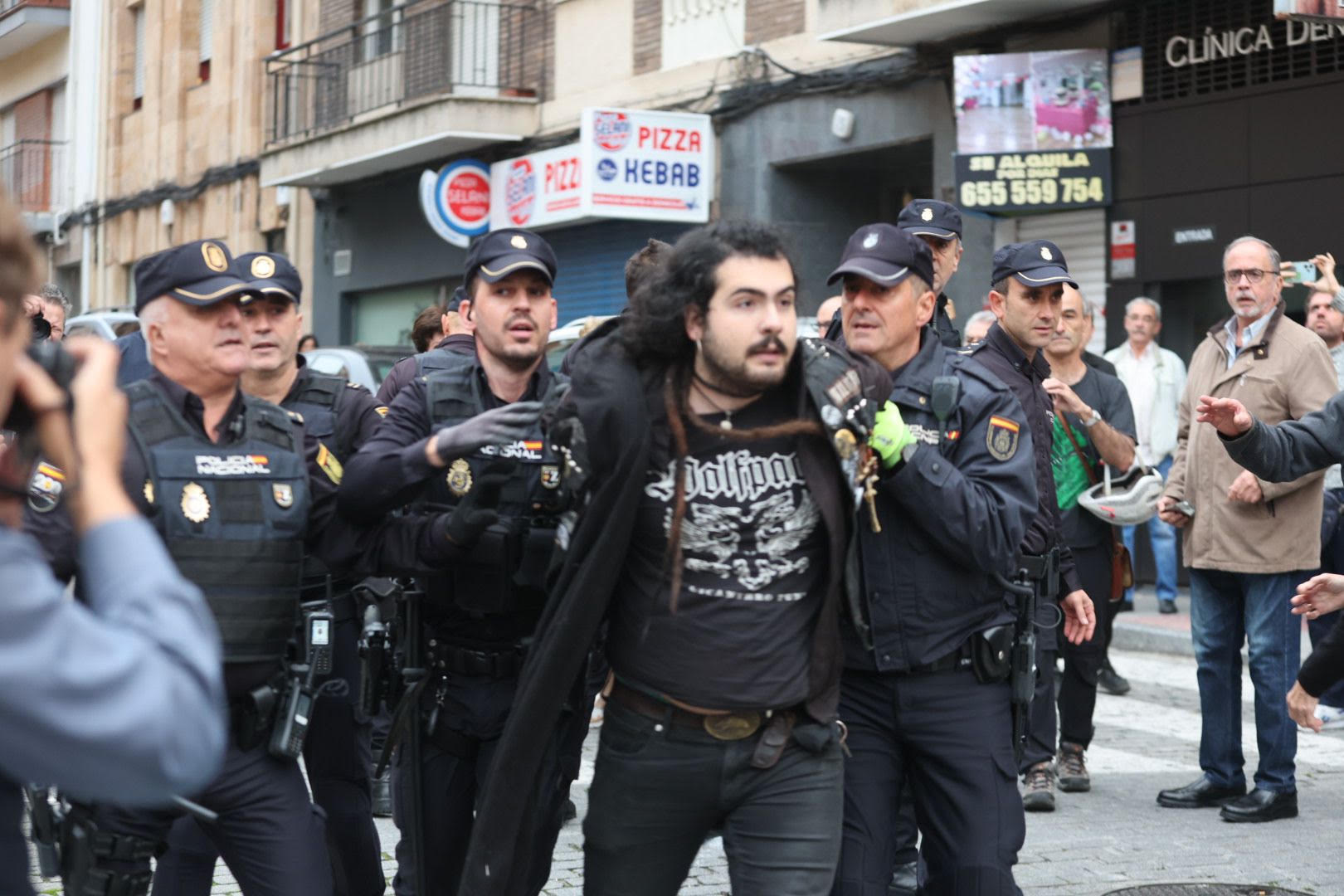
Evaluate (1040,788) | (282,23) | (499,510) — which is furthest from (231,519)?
(282,23)

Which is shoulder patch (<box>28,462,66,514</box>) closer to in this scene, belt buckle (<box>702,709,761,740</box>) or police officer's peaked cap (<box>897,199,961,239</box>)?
belt buckle (<box>702,709,761,740</box>)

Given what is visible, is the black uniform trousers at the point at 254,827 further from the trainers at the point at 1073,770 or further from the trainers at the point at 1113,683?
the trainers at the point at 1113,683

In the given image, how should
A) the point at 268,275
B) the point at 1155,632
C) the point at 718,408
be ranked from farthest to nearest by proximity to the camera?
the point at 1155,632 → the point at 268,275 → the point at 718,408

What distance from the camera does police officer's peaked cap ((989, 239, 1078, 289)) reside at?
252 inches

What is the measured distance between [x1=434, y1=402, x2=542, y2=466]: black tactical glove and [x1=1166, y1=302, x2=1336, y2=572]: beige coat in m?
4.03

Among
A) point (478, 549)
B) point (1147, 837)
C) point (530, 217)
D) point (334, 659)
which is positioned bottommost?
point (1147, 837)

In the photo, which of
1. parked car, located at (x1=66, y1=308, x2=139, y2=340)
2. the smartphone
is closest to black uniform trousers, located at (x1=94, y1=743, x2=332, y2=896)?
the smartphone

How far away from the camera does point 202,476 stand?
396cm

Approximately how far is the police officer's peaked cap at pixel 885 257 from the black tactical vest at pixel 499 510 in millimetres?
805

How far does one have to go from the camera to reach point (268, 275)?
476 centimetres

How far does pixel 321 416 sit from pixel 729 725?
2.34m

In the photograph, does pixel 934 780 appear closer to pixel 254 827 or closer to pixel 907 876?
pixel 254 827

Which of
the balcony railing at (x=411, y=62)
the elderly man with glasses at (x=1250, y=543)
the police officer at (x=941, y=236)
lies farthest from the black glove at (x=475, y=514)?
the balcony railing at (x=411, y=62)

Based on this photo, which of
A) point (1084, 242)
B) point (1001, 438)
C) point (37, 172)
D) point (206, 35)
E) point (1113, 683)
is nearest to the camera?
point (1001, 438)
